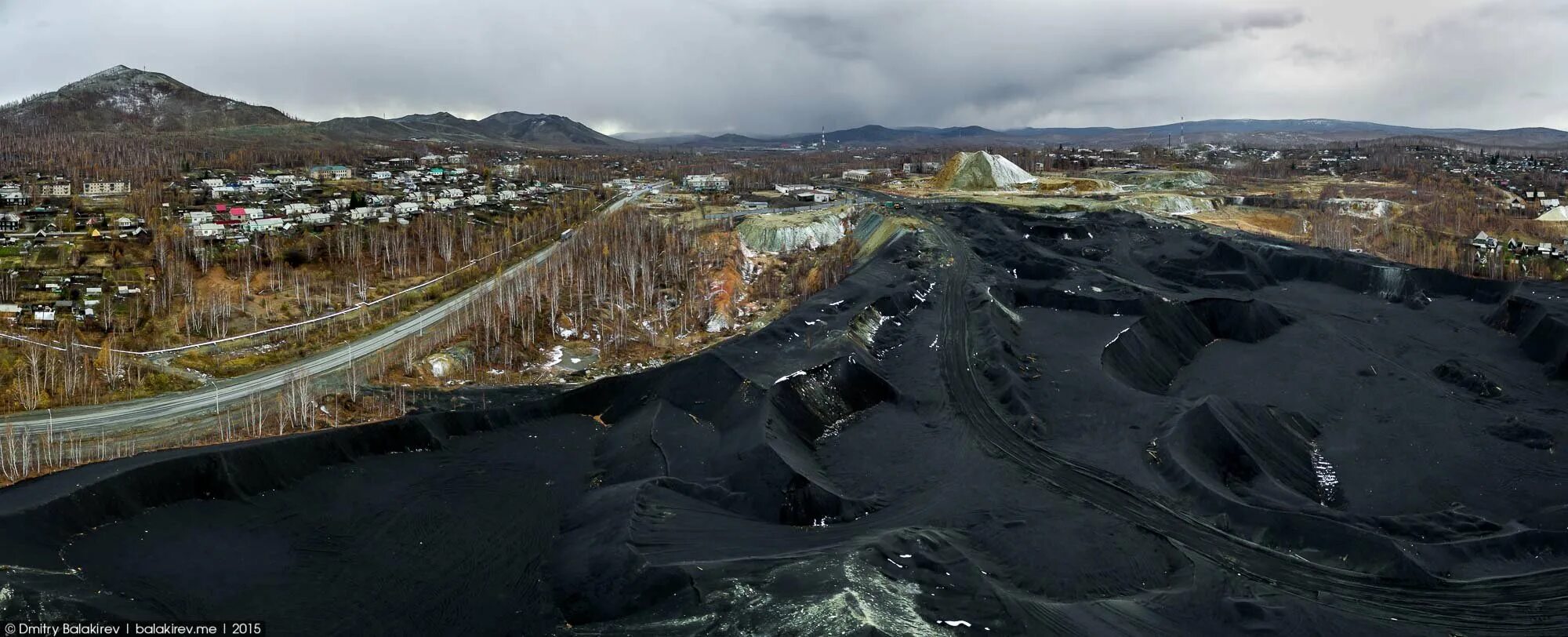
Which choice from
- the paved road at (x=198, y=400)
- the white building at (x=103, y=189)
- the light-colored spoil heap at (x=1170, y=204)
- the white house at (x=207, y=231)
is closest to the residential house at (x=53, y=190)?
the white building at (x=103, y=189)

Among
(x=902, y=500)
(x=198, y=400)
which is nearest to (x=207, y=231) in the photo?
(x=198, y=400)

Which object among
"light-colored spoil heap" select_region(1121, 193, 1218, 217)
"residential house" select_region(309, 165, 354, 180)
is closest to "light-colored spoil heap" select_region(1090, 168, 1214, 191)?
"light-colored spoil heap" select_region(1121, 193, 1218, 217)

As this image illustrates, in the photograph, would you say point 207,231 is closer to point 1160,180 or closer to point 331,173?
point 331,173

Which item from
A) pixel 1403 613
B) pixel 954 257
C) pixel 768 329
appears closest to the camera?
pixel 1403 613

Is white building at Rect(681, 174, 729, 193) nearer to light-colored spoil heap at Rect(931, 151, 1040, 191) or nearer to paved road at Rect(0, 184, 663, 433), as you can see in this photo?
light-colored spoil heap at Rect(931, 151, 1040, 191)

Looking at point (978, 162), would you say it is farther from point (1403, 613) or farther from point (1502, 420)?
point (1403, 613)

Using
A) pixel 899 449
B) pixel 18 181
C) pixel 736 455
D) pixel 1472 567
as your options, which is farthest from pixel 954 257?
pixel 18 181
